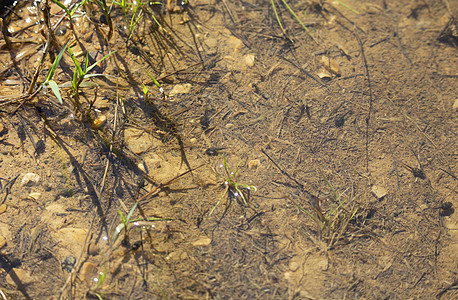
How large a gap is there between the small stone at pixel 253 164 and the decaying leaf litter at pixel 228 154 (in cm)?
2

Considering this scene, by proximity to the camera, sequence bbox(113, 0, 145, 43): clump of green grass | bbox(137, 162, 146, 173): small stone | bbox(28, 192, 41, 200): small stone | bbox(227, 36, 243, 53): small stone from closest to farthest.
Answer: bbox(28, 192, 41, 200): small stone < bbox(137, 162, 146, 173): small stone < bbox(113, 0, 145, 43): clump of green grass < bbox(227, 36, 243, 53): small stone

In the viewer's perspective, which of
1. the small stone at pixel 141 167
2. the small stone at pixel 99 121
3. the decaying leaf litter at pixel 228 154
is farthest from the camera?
the small stone at pixel 99 121

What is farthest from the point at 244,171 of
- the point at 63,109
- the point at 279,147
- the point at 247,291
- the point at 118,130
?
the point at 63,109

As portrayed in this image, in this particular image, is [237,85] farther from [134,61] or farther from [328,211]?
[328,211]

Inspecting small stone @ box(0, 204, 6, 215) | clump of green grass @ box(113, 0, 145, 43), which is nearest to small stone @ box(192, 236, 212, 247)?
small stone @ box(0, 204, 6, 215)

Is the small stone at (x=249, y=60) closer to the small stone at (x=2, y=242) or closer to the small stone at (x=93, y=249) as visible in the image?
the small stone at (x=93, y=249)

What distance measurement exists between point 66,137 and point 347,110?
2.01 metres

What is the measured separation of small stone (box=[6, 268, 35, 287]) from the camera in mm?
1899

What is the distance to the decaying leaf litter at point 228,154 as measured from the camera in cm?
200

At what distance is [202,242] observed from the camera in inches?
80.8

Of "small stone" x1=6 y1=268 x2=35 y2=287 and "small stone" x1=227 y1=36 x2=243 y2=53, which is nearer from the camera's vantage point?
"small stone" x1=6 y1=268 x2=35 y2=287

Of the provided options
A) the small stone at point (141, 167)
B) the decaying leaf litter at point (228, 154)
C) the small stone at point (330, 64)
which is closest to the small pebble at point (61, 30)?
the decaying leaf litter at point (228, 154)

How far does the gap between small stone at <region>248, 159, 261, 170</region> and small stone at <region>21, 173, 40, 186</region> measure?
1.35m

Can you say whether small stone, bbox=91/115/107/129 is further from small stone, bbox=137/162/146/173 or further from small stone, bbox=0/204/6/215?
small stone, bbox=0/204/6/215
